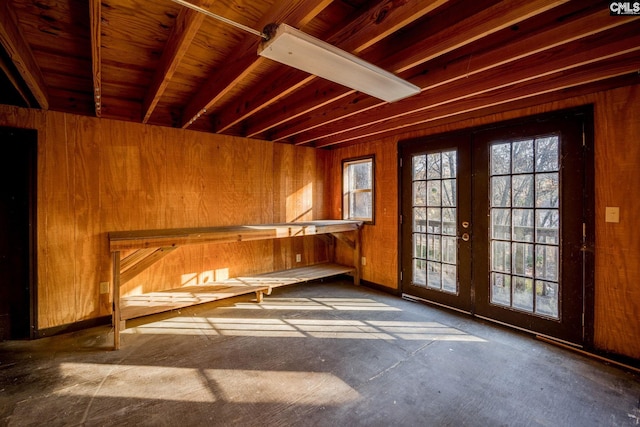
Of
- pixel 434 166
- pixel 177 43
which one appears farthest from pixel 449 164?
pixel 177 43

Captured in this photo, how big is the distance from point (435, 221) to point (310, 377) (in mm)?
2428

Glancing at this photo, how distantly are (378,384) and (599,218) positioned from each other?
2.37 m

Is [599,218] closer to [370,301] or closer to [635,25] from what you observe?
[635,25]

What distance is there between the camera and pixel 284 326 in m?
3.15

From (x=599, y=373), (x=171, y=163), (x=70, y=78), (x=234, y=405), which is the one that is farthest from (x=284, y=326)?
(x=70, y=78)

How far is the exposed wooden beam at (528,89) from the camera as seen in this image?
2037 millimetres

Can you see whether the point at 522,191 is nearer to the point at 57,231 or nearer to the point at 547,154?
the point at 547,154

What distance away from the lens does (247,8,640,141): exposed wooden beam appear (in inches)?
63.3

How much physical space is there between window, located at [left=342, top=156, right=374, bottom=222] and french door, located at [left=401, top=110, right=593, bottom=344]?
85 centimetres

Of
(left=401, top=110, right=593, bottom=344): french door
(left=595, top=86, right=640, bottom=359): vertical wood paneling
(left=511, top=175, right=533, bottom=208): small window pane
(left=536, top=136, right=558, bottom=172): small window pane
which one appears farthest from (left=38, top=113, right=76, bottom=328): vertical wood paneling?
(left=595, top=86, right=640, bottom=359): vertical wood paneling

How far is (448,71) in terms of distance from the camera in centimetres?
220

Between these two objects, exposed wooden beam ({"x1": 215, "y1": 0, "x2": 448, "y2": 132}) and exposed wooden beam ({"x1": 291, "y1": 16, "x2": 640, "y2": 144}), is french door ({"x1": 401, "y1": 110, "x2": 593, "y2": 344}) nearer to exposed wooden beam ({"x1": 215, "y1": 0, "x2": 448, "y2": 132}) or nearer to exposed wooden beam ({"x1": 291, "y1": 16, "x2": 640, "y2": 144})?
exposed wooden beam ({"x1": 291, "y1": 16, "x2": 640, "y2": 144})

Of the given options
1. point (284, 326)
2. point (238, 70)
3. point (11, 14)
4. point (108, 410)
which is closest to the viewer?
point (11, 14)

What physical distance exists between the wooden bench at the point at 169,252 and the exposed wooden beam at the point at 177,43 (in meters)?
1.36
